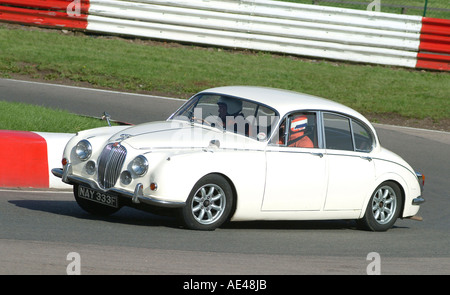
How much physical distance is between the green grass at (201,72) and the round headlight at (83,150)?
29.7 feet

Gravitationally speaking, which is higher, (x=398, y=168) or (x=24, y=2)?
(x=24, y=2)

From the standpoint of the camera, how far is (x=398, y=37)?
750 inches

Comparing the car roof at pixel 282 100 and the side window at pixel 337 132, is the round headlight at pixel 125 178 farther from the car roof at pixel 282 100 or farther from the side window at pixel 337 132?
the side window at pixel 337 132

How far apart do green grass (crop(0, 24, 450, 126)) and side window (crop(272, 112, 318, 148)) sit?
850 cm

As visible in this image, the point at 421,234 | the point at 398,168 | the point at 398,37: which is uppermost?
the point at 398,37

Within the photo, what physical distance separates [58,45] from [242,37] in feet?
15.1

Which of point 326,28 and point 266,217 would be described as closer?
point 266,217

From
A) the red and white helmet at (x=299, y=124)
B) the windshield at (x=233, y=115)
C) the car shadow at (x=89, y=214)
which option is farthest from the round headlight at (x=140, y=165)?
the red and white helmet at (x=299, y=124)

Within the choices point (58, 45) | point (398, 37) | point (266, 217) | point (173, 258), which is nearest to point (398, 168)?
point (266, 217)

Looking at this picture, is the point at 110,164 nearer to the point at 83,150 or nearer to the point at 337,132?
the point at 83,150

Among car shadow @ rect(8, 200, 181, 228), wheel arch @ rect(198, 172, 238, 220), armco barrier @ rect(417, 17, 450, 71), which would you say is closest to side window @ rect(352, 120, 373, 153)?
wheel arch @ rect(198, 172, 238, 220)

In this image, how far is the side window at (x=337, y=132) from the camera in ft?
A: 29.3

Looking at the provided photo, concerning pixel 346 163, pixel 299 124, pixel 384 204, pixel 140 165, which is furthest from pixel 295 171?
pixel 140 165
